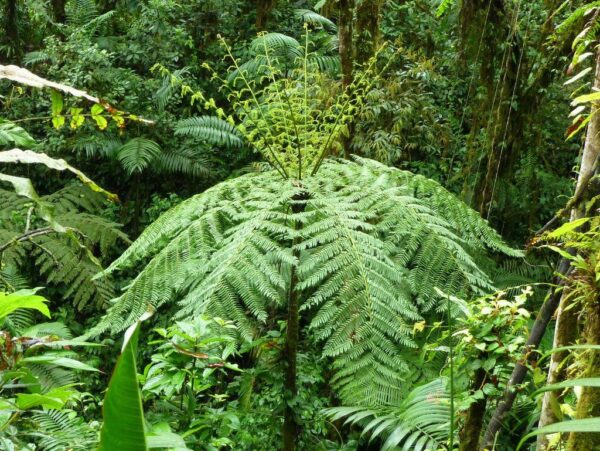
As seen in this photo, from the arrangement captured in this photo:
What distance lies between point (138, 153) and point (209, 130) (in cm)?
65

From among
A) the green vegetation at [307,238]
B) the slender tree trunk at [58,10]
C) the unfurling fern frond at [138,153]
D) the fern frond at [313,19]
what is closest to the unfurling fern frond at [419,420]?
the green vegetation at [307,238]

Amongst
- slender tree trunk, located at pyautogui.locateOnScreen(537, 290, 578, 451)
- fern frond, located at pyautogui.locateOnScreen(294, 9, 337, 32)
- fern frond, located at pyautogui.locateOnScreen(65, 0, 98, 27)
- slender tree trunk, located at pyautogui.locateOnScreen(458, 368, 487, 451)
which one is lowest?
slender tree trunk, located at pyautogui.locateOnScreen(458, 368, 487, 451)

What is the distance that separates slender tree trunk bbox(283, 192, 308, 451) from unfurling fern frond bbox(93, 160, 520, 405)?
31mm

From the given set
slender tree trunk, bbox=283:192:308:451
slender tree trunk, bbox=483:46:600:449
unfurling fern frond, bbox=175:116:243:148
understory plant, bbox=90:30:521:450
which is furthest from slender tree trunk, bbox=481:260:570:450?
unfurling fern frond, bbox=175:116:243:148

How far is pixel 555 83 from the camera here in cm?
433

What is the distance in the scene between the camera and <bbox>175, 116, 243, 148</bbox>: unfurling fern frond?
518 centimetres

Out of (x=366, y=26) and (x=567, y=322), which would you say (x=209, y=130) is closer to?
(x=366, y=26)

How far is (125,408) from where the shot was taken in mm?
544

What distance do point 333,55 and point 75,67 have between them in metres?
2.50

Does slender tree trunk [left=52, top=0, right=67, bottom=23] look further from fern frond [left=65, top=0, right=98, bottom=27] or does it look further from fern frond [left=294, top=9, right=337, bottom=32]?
fern frond [left=294, top=9, right=337, bottom=32]

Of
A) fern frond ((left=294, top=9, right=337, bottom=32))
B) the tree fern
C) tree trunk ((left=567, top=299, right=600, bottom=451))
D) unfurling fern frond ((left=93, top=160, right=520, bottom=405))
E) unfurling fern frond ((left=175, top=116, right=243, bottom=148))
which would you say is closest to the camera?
tree trunk ((left=567, top=299, right=600, bottom=451))

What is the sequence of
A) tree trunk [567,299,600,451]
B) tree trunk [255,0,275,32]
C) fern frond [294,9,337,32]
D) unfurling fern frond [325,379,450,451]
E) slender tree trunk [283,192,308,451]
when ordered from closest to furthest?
tree trunk [567,299,600,451], slender tree trunk [283,192,308,451], unfurling fern frond [325,379,450,451], fern frond [294,9,337,32], tree trunk [255,0,275,32]

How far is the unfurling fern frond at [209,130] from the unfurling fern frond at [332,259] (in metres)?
2.85

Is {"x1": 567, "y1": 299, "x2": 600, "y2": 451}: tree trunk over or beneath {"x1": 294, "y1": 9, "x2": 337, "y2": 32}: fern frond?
beneath
